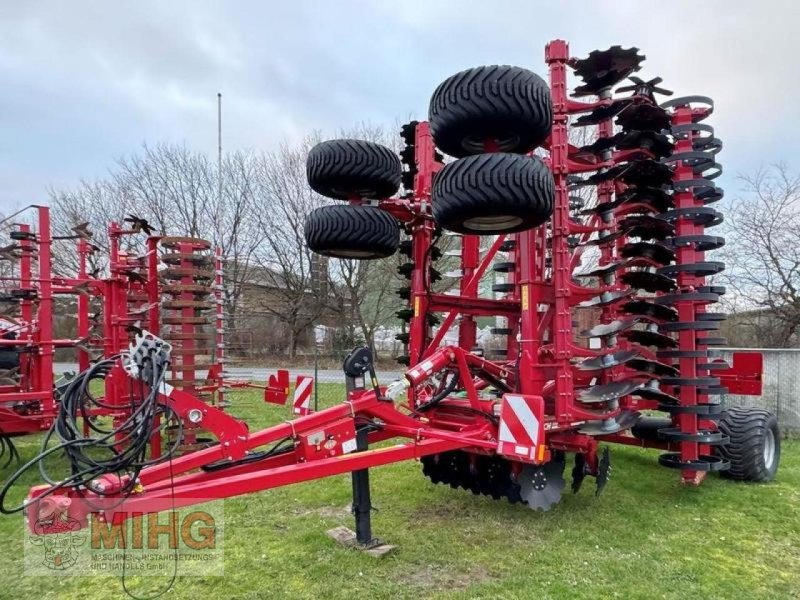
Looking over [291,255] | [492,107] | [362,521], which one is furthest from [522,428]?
[291,255]

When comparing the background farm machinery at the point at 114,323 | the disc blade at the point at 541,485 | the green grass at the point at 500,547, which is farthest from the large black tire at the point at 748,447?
the background farm machinery at the point at 114,323

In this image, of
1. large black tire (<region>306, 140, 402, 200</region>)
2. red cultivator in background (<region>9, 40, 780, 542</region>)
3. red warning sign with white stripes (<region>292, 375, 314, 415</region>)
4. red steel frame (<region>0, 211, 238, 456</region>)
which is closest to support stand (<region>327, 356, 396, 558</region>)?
red cultivator in background (<region>9, 40, 780, 542</region>)

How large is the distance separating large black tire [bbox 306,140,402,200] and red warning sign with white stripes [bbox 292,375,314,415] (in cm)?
165

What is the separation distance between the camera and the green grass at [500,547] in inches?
140

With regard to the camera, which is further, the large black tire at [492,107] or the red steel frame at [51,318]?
the red steel frame at [51,318]

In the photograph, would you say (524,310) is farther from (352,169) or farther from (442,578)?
(442,578)

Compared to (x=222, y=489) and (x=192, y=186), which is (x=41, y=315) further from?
(x=192, y=186)

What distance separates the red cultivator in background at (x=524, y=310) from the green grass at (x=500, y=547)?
0.31 metres

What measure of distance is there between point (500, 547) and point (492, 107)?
10.0 feet

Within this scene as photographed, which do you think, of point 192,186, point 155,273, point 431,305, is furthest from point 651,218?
point 192,186

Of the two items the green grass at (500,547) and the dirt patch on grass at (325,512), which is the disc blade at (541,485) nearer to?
the green grass at (500,547)

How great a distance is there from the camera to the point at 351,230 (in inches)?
182

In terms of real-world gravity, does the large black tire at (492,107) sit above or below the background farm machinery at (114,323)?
above

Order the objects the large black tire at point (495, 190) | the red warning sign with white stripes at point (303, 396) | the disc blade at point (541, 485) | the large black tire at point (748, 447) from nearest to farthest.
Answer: the large black tire at point (495, 190) → the disc blade at point (541, 485) → the red warning sign with white stripes at point (303, 396) → the large black tire at point (748, 447)
